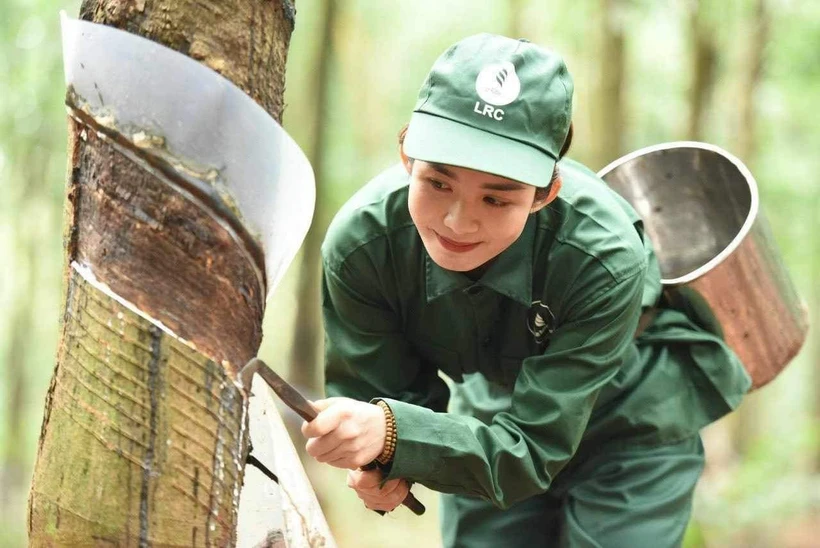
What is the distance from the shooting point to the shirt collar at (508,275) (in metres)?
2.31

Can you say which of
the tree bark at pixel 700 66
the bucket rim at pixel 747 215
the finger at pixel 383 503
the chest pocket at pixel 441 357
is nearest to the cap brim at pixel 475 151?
the chest pocket at pixel 441 357

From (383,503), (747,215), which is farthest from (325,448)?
(747,215)

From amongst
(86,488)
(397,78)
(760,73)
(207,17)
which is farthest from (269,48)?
(397,78)

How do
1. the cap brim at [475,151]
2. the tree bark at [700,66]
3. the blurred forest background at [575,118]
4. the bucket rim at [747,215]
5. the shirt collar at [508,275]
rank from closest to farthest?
the cap brim at [475,151] → the shirt collar at [508,275] → the bucket rim at [747,215] → the blurred forest background at [575,118] → the tree bark at [700,66]

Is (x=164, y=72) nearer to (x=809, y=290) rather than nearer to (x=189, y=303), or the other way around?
(x=189, y=303)

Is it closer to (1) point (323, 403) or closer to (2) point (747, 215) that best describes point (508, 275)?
(1) point (323, 403)

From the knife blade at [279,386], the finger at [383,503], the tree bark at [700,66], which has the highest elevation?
the tree bark at [700,66]

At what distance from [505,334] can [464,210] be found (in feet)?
1.88

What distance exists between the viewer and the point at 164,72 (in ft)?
5.41

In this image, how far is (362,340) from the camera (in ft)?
8.25

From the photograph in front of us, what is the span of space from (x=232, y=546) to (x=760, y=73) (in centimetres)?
956

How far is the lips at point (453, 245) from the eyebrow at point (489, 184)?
0.14 m

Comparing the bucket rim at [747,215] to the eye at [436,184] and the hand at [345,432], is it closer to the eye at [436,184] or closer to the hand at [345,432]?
the eye at [436,184]

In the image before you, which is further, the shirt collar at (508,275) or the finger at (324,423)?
the shirt collar at (508,275)
